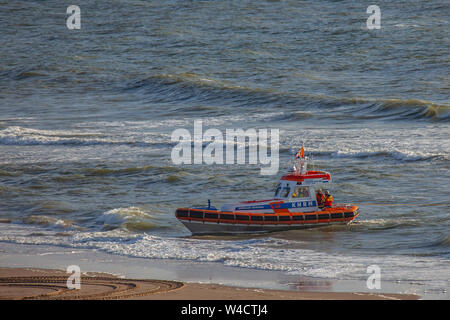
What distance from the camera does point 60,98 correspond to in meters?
47.3

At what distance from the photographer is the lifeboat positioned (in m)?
18.8

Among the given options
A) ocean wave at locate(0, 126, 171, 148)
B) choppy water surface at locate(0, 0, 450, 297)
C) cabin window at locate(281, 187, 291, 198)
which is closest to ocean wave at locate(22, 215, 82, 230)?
choppy water surface at locate(0, 0, 450, 297)

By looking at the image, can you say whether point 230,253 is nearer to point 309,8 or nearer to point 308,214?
point 308,214

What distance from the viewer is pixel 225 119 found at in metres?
38.2

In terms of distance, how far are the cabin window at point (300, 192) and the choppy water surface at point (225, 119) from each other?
3.40ft

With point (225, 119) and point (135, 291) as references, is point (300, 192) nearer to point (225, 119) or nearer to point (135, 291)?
point (135, 291)

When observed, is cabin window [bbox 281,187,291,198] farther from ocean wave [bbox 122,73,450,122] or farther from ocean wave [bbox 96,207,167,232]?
ocean wave [bbox 122,73,450,122]

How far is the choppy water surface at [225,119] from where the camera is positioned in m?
18.2

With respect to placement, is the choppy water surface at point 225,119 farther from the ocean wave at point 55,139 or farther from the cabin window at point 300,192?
the cabin window at point 300,192

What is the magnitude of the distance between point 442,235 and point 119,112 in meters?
26.4

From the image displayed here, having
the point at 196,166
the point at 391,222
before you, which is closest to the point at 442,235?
the point at 391,222

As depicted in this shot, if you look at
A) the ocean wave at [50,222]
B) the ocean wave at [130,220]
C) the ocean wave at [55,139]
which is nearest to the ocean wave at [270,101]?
the ocean wave at [55,139]

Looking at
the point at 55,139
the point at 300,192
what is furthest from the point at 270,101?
the point at 300,192

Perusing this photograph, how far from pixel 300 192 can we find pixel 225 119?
18.8 m
